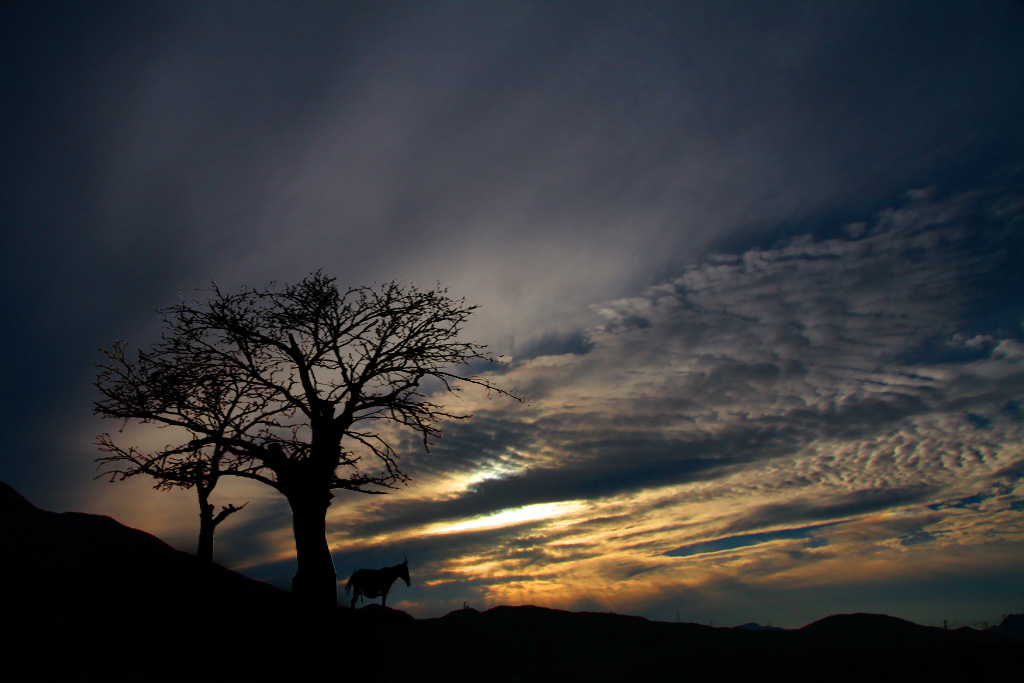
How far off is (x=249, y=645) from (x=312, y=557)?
322 cm

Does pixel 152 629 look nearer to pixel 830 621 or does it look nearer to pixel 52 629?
pixel 52 629

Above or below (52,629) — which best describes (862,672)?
below

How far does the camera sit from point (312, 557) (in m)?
13.4

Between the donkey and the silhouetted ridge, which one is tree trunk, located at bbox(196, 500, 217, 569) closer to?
the silhouetted ridge

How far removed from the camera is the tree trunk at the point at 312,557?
1312cm

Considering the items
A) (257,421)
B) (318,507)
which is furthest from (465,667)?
(257,421)

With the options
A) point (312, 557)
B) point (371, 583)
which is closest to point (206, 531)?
point (371, 583)

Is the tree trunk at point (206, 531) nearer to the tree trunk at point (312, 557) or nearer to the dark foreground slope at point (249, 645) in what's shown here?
the dark foreground slope at point (249, 645)

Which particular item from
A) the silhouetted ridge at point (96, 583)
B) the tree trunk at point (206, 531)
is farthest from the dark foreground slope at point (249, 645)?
the tree trunk at point (206, 531)

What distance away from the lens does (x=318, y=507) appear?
13.7 meters

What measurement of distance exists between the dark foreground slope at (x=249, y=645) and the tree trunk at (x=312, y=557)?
488 millimetres

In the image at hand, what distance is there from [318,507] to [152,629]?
5.17 meters

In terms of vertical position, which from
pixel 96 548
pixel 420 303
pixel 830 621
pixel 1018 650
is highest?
pixel 420 303

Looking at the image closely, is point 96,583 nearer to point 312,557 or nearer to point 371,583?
point 312,557
